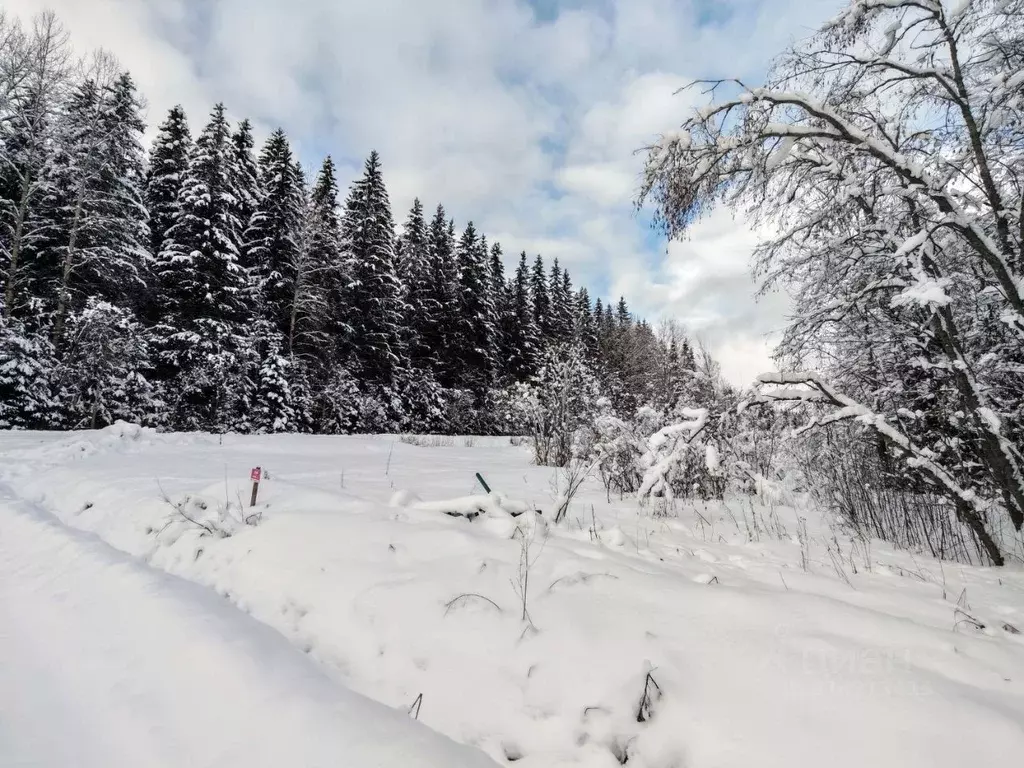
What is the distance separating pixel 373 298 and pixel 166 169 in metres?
9.15

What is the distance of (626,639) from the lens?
6.95 ft

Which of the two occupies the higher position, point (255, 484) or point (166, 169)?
point (166, 169)

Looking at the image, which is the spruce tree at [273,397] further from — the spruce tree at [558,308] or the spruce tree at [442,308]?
the spruce tree at [558,308]

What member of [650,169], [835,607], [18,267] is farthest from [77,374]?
[835,607]

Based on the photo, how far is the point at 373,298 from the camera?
2266 centimetres

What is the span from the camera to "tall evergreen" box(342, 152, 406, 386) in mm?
22641

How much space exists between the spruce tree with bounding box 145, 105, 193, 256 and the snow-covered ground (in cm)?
1865

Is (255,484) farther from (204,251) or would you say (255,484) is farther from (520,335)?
(520,335)

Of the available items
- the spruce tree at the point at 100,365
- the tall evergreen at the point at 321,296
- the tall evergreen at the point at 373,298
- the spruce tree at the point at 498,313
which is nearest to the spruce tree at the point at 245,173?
the tall evergreen at the point at 321,296

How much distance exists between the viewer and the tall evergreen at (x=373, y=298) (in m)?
22.6

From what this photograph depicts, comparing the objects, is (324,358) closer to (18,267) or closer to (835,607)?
(18,267)

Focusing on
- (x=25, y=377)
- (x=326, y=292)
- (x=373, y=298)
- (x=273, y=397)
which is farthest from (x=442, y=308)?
(x=25, y=377)

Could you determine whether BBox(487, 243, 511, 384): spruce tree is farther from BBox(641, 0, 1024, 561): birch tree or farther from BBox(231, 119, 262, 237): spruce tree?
BBox(641, 0, 1024, 561): birch tree

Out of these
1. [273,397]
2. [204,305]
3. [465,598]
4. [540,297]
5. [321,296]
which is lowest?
[465,598]
